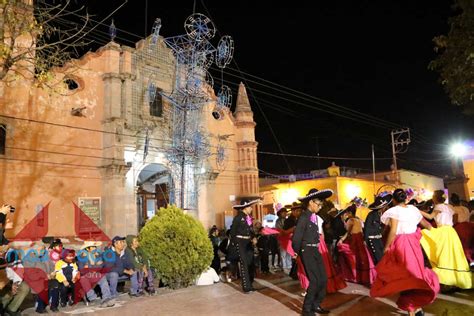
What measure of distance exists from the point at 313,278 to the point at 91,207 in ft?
50.5

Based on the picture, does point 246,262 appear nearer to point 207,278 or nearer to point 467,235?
point 207,278

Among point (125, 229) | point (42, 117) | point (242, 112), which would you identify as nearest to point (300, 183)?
point (242, 112)

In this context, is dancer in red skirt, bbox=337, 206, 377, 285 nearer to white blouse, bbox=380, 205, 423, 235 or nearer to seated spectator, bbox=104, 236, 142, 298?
white blouse, bbox=380, 205, 423, 235

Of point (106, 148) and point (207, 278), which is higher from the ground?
point (106, 148)

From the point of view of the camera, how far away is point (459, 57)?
33.2 feet

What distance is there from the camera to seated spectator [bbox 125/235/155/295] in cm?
945

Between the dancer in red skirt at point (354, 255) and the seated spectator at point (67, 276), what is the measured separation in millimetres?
6151

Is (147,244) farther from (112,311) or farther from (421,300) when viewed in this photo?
(421,300)

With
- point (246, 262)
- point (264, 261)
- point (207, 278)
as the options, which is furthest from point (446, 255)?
point (264, 261)

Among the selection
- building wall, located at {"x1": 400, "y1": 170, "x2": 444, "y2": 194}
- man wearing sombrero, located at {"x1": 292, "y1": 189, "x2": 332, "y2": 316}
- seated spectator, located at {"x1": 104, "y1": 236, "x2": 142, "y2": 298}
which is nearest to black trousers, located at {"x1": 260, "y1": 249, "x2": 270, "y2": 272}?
seated spectator, located at {"x1": 104, "y1": 236, "x2": 142, "y2": 298}

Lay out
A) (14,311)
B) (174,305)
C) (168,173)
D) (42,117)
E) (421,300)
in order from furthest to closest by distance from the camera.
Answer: (168,173)
(42,117)
(174,305)
(14,311)
(421,300)

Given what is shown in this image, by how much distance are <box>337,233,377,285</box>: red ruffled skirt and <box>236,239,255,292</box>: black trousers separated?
2.43 meters

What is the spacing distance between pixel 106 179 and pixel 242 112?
10380mm

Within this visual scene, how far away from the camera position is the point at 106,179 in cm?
2055
